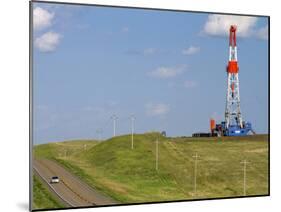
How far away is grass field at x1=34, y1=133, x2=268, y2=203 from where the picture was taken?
31.2 feet

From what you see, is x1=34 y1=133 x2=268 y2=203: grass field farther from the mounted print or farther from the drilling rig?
the drilling rig

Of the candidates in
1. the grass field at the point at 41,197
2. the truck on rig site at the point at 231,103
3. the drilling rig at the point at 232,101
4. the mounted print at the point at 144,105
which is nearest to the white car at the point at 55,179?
the mounted print at the point at 144,105

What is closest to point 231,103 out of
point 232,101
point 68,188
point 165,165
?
point 232,101

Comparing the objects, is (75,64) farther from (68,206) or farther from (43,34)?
(68,206)

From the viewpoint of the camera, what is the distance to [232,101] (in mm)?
10109

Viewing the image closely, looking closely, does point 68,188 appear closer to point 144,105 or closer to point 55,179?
point 55,179

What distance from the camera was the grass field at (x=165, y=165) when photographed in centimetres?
950

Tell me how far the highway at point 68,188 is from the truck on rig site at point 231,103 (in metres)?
1.92

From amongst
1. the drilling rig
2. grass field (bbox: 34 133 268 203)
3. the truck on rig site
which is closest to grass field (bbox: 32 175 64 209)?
grass field (bbox: 34 133 268 203)

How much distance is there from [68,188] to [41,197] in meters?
0.44

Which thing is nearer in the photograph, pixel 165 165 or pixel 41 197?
pixel 41 197

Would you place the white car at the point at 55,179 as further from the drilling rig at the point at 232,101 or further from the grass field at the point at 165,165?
the drilling rig at the point at 232,101

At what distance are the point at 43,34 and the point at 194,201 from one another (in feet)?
10.9

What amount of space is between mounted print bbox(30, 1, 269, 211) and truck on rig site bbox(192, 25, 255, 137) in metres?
0.02
